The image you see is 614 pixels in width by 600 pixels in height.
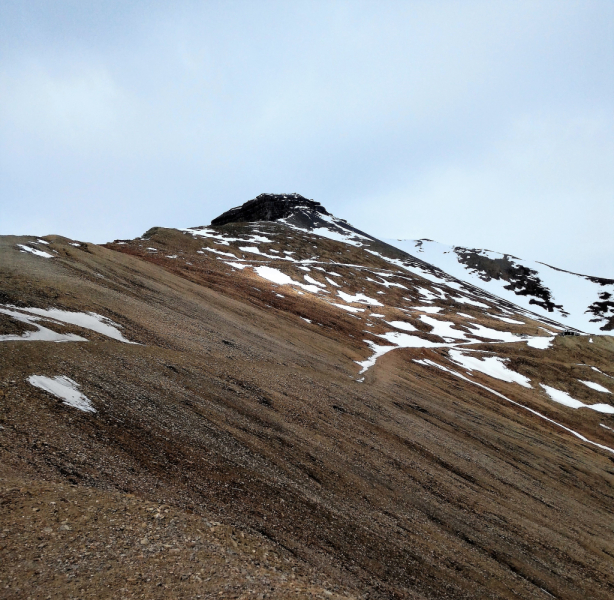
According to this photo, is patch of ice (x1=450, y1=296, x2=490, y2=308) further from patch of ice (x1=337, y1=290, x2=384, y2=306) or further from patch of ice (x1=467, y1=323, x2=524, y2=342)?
patch of ice (x1=337, y1=290, x2=384, y2=306)

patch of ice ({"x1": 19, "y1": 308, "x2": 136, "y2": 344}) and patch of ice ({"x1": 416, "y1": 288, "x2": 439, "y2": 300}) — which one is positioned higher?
patch of ice ({"x1": 416, "y1": 288, "x2": 439, "y2": 300})

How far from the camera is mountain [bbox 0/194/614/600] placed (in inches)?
409

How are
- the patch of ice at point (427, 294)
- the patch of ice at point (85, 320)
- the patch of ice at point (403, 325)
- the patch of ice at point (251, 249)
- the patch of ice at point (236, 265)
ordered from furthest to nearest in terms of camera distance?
the patch of ice at point (427, 294) < the patch of ice at point (251, 249) < the patch of ice at point (236, 265) < the patch of ice at point (403, 325) < the patch of ice at point (85, 320)

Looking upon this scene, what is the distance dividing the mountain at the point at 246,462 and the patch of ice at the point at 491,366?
1063 cm

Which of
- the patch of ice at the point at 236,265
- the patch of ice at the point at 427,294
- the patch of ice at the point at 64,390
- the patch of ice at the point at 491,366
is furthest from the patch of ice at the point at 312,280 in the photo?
the patch of ice at the point at 64,390

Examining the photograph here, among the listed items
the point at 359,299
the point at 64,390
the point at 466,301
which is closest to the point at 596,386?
the point at 359,299

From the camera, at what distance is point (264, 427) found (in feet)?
71.3

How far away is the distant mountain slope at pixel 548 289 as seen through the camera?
524ft

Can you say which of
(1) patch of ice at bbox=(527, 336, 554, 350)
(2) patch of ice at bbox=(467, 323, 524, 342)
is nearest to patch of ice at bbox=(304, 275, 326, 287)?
(2) patch of ice at bbox=(467, 323, 524, 342)

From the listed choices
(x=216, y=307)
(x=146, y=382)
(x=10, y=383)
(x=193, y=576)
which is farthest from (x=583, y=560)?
(x=216, y=307)

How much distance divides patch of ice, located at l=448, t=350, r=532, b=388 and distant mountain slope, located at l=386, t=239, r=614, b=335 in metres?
107

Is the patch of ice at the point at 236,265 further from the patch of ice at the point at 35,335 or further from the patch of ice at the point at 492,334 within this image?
the patch of ice at the point at 35,335

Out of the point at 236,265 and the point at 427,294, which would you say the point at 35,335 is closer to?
Result: the point at 236,265

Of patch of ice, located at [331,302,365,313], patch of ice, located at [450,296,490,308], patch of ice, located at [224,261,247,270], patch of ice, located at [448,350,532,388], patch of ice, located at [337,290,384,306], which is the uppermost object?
patch of ice, located at [224,261,247,270]
